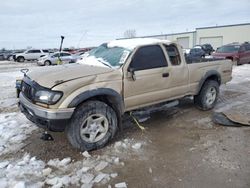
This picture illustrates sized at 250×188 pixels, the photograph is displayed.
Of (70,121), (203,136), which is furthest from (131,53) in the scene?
(203,136)

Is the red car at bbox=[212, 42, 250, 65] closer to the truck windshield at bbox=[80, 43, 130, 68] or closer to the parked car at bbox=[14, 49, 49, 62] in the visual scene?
the truck windshield at bbox=[80, 43, 130, 68]

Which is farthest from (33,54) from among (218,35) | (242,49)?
(218,35)

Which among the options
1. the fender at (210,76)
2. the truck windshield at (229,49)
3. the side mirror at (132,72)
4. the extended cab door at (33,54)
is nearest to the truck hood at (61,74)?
the side mirror at (132,72)

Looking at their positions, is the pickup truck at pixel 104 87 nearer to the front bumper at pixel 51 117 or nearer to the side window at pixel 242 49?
the front bumper at pixel 51 117

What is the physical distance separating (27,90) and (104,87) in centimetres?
129

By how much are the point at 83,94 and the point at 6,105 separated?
450cm

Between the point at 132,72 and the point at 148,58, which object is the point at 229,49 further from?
the point at 132,72

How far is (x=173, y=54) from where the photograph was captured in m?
5.62

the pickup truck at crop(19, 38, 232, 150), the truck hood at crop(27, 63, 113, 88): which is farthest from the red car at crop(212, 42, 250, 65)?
the truck hood at crop(27, 63, 113, 88)

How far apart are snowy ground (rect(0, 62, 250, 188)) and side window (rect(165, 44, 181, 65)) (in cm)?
136

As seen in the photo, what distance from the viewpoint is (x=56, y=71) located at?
4.57 meters

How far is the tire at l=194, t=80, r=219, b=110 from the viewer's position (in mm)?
6559

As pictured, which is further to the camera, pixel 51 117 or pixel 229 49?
pixel 229 49

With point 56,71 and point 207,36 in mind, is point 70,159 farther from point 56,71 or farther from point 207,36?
point 207,36
